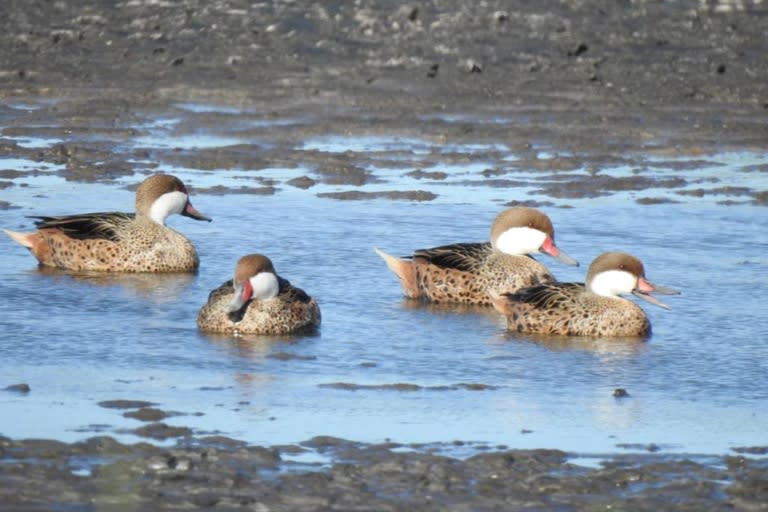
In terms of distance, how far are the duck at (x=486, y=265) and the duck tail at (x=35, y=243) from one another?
2.60 m

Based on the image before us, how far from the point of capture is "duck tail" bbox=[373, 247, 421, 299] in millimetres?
13219

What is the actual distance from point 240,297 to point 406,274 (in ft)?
6.45

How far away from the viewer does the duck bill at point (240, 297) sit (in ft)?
37.8

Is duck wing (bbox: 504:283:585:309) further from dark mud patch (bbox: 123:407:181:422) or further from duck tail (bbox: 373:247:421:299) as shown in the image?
dark mud patch (bbox: 123:407:181:422)

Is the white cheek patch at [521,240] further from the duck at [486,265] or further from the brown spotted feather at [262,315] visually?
the brown spotted feather at [262,315]

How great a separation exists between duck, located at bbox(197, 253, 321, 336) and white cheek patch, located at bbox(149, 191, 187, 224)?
2882mm

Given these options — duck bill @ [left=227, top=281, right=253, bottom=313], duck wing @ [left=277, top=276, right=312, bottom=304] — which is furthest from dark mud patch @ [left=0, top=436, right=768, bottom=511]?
duck wing @ [left=277, top=276, right=312, bottom=304]

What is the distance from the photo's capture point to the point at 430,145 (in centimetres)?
1959

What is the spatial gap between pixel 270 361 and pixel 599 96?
40.7 feet

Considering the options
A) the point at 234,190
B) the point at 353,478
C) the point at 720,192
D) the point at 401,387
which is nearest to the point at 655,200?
the point at 720,192

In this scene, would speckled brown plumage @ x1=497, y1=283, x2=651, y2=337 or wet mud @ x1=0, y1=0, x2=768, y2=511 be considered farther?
speckled brown plumage @ x1=497, y1=283, x2=651, y2=337

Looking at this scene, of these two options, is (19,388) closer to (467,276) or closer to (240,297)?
(240,297)

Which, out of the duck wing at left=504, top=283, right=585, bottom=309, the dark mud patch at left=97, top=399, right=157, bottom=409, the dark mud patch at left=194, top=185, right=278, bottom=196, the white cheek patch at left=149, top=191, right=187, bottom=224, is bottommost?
the dark mud patch at left=97, top=399, right=157, bottom=409

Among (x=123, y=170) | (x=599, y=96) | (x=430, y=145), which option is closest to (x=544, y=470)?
(x=123, y=170)
